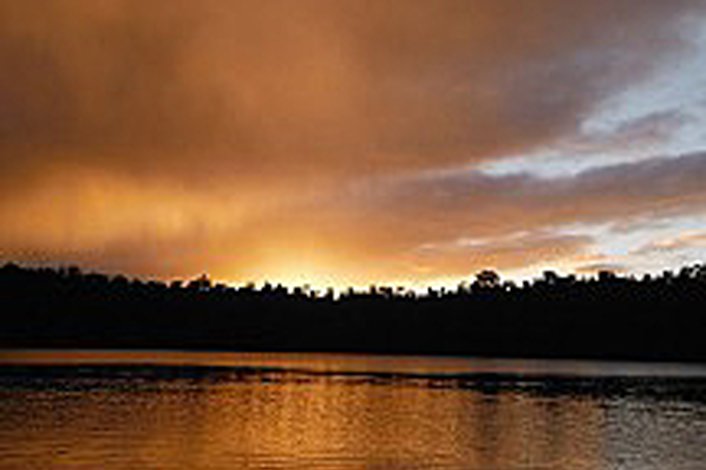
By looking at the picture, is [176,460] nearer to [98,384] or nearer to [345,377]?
[98,384]

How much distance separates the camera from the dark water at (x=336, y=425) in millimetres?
48125

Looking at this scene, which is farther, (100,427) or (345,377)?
(345,377)

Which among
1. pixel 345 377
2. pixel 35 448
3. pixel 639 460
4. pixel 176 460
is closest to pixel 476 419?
pixel 639 460

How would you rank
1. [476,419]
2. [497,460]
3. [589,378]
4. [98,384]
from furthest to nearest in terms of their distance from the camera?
[589,378]
[98,384]
[476,419]
[497,460]

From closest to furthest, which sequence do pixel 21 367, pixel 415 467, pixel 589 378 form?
1. pixel 415 467
2. pixel 21 367
3. pixel 589 378

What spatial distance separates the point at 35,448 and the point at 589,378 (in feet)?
376

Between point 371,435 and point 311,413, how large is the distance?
15.8 m

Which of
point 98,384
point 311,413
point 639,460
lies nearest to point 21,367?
point 98,384

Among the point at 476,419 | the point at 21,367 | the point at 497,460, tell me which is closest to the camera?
the point at 497,460

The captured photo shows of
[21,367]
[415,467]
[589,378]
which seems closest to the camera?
[415,467]

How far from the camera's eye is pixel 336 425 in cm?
6531

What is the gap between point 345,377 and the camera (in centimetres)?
13638

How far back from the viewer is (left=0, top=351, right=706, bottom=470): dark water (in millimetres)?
48125

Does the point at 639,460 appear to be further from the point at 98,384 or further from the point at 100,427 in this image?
the point at 98,384
